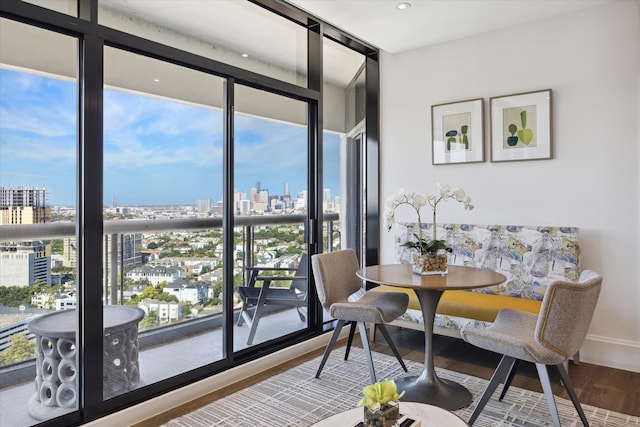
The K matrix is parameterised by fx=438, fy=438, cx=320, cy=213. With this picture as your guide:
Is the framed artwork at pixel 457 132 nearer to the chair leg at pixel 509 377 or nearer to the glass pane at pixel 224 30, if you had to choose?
the glass pane at pixel 224 30

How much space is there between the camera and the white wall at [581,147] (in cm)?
316

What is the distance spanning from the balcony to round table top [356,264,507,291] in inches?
38.2

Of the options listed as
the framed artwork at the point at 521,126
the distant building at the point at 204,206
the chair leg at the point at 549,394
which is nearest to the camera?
the chair leg at the point at 549,394

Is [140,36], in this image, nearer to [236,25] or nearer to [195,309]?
[236,25]

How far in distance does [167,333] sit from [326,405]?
109cm

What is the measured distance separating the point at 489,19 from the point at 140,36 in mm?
2632

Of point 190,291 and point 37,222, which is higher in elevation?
point 37,222

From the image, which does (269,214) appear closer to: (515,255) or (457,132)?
(457,132)

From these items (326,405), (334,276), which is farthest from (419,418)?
(334,276)

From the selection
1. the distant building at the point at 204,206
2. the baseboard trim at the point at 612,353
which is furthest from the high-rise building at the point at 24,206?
the baseboard trim at the point at 612,353

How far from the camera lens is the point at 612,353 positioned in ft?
10.5

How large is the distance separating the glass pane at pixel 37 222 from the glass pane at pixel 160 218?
210 mm

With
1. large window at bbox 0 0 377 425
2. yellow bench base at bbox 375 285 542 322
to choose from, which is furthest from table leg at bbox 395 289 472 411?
large window at bbox 0 0 377 425

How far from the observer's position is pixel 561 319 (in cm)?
207
